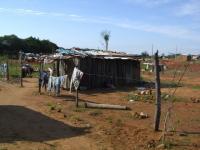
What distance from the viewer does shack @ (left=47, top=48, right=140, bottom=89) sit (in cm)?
2484

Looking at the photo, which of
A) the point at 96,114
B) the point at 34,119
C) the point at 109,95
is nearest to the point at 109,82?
the point at 109,95

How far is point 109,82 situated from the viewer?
26.5 m

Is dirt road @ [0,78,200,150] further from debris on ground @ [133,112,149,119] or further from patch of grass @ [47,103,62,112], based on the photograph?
debris on ground @ [133,112,149,119]

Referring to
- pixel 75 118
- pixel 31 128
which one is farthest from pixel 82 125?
pixel 31 128

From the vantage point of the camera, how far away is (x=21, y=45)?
66.6 meters

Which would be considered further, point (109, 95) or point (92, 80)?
point (92, 80)

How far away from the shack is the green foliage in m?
35.8

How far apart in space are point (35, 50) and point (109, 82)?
142ft

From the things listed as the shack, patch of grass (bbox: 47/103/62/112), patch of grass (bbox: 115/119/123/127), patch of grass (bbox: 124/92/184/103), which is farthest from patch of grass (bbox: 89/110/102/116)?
the shack

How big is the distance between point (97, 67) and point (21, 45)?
4262 cm

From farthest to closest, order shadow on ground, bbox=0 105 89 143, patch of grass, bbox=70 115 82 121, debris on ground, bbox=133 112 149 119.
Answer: debris on ground, bbox=133 112 149 119
patch of grass, bbox=70 115 82 121
shadow on ground, bbox=0 105 89 143

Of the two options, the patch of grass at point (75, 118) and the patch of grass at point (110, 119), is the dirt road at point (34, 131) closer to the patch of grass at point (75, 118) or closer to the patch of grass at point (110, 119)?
the patch of grass at point (75, 118)

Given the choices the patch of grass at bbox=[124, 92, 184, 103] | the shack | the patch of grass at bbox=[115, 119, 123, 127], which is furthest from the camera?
the shack

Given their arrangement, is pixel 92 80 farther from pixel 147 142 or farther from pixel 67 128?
pixel 147 142
